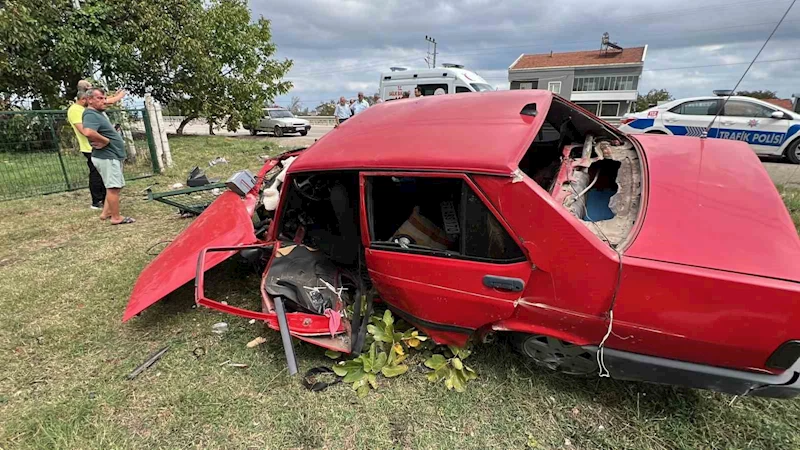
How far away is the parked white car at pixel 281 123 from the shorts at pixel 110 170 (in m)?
14.7

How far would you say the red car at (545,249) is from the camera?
163 centimetres

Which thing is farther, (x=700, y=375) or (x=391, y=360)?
(x=391, y=360)

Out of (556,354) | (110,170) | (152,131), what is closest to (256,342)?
(556,354)

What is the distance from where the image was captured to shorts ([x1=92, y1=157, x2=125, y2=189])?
485cm

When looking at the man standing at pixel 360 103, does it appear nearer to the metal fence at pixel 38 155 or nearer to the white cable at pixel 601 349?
the metal fence at pixel 38 155

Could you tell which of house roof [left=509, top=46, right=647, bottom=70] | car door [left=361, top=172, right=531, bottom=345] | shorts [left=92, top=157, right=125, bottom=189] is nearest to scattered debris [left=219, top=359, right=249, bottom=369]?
car door [left=361, top=172, right=531, bottom=345]

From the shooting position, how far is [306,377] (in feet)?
7.86

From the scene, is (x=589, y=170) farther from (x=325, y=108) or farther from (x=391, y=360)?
(x=325, y=108)

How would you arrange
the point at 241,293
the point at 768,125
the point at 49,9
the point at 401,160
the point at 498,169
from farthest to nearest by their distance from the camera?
the point at 49,9
the point at 768,125
the point at 241,293
the point at 401,160
the point at 498,169

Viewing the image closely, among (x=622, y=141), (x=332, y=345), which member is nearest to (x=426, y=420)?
(x=332, y=345)

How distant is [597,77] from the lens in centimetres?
3706

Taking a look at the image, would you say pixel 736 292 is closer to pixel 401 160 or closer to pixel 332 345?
pixel 401 160

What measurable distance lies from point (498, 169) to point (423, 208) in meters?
0.96

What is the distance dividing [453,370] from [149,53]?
44.3 feet
